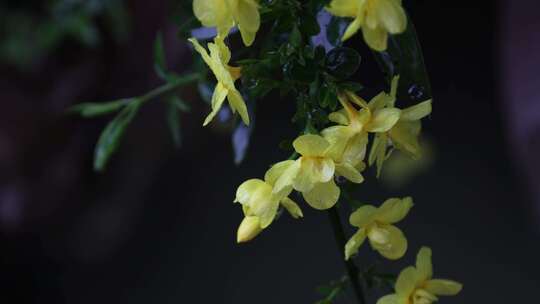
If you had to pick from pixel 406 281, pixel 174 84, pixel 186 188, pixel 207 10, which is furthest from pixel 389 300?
pixel 186 188

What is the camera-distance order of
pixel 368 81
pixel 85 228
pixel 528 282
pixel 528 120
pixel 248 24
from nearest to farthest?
pixel 248 24 → pixel 528 120 → pixel 368 81 → pixel 528 282 → pixel 85 228

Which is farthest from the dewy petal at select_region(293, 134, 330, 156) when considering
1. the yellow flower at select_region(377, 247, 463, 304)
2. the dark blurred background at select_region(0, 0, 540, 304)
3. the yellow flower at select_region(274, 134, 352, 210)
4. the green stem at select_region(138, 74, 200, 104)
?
the dark blurred background at select_region(0, 0, 540, 304)

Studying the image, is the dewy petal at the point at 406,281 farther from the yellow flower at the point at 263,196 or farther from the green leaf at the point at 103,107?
the green leaf at the point at 103,107

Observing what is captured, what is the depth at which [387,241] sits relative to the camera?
1.72 ft

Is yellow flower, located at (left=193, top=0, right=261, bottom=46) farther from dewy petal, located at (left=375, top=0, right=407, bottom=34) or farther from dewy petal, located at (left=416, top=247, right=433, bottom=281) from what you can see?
dewy petal, located at (left=416, top=247, right=433, bottom=281)

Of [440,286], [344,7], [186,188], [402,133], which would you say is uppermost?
[344,7]

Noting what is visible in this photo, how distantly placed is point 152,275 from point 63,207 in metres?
0.33

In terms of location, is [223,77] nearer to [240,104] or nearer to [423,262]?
[240,104]

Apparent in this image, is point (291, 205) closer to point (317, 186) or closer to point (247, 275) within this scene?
point (317, 186)

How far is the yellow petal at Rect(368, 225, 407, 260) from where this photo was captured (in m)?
0.52

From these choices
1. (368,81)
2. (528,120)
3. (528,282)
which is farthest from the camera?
(528,282)

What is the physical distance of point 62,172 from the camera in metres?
1.80

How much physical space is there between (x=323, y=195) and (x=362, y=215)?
40 mm

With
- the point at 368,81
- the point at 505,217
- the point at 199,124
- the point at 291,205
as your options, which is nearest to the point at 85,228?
the point at 199,124
